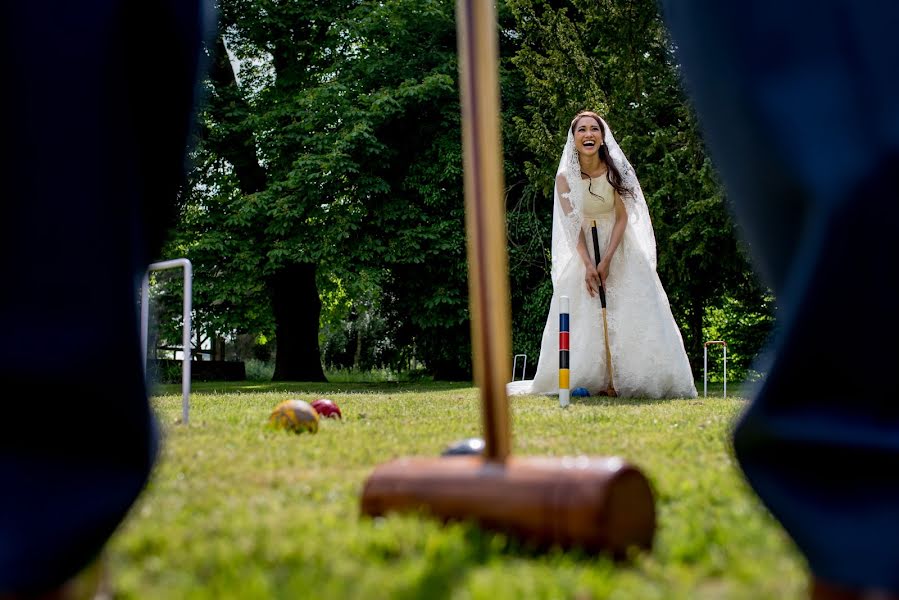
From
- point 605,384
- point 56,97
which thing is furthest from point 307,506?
point 605,384

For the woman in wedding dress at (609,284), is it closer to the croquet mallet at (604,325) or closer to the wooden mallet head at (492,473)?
the croquet mallet at (604,325)

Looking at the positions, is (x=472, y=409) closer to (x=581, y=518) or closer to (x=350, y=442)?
(x=350, y=442)

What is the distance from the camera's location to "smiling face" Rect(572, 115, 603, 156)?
6.74m

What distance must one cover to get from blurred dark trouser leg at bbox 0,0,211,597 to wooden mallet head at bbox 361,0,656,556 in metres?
0.48

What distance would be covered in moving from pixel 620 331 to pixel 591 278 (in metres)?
0.48

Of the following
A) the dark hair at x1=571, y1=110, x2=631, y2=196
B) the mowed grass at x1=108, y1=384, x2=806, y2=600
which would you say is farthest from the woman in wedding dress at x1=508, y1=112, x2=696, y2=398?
the mowed grass at x1=108, y1=384, x2=806, y2=600

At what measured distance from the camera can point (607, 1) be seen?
13.1 m

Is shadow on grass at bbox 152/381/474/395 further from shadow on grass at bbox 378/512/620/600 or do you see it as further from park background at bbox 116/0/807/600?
shadow on grass at bbox 378/512/620/600

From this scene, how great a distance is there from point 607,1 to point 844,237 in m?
13.1

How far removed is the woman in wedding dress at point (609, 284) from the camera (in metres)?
Result: 6.70

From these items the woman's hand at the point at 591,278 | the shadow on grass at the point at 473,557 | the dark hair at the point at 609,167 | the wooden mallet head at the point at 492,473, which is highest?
the dark hair at the point at 609,167

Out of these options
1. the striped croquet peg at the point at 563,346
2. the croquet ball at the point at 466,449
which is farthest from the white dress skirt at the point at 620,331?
the croquet ball at the point at 466,449

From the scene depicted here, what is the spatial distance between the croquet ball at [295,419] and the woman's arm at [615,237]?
3804 millimetres

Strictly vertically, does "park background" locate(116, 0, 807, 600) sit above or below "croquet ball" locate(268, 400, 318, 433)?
above
